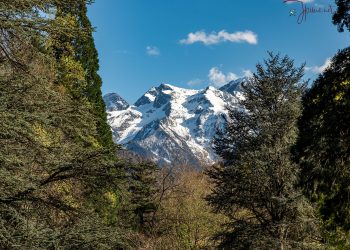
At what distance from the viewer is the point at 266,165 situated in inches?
655

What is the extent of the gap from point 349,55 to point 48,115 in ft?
20.6

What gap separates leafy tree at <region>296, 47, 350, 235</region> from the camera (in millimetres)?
8945

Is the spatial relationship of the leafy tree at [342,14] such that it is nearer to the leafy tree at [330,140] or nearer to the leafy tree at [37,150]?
the leafy tree at [330,140]

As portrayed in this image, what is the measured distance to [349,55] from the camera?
889cm

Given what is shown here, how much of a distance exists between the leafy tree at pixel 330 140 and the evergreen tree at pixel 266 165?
6.01 meters

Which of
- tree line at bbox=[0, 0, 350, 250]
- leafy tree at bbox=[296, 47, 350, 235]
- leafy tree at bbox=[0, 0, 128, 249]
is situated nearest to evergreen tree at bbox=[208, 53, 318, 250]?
tree line at bbox=[0, 0, 350, 250]

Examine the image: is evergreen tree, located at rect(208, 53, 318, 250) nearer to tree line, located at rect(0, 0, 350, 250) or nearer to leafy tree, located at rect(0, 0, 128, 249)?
tree line, located at rect(0, 0, 350, 250)

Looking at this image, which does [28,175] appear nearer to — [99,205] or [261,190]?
[99,205]

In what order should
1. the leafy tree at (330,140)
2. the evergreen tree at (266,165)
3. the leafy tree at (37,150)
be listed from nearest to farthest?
the leafy tree at (37,150)
the leafy tree at (330,140)
the evergreen tree at (266,165)

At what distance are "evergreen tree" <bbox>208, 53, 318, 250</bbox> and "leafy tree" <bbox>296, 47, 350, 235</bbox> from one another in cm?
601

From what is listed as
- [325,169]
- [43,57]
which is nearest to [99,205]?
[43,57]

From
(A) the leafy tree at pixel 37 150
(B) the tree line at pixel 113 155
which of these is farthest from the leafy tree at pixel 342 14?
(A) the leafy tree at pixel 37 150

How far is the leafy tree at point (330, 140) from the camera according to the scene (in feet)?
29.3

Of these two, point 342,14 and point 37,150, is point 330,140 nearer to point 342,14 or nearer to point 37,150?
point 342,14
